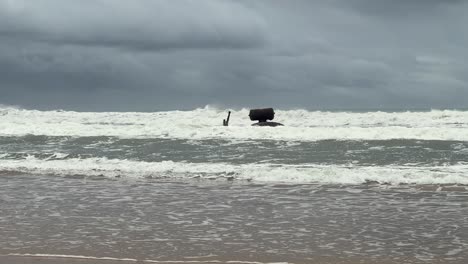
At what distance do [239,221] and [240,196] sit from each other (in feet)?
7.66

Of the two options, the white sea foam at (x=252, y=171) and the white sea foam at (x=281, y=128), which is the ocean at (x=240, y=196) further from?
the white sea foam at (x=281, y=128)

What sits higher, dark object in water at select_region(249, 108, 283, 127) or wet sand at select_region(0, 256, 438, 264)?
dark object in water at select_region(249, 108, 283, 127)

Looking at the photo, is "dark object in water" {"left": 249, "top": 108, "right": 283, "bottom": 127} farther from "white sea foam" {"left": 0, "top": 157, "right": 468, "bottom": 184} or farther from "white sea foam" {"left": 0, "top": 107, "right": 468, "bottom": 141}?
"white sea foam" {"left": 0, "top": 157, "right": 468, "bottom": 184}

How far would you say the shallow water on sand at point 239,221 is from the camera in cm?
629

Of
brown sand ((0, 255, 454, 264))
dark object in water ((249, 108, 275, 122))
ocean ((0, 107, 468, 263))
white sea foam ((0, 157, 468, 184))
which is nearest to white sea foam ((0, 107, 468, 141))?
ocean ((0, 107, 468, 263))

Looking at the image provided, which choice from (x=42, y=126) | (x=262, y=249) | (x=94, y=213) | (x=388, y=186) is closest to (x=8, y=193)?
(x=94, y=213)

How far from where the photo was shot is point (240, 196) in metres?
10.3

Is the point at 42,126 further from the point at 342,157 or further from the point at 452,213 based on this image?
the point at 452,213

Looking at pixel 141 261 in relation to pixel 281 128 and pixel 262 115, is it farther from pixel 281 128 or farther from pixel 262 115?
pixel 262 115

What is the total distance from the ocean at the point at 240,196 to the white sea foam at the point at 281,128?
0.15 meters

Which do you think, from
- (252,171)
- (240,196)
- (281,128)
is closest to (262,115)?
(281,128)

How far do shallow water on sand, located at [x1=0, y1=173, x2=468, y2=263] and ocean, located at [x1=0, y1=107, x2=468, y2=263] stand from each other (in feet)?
0.07

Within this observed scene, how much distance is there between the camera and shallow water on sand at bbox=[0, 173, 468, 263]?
6.29 metres

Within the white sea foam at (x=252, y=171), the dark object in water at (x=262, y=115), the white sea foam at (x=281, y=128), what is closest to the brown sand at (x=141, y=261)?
the white sea foam at (x=252, y=171)
